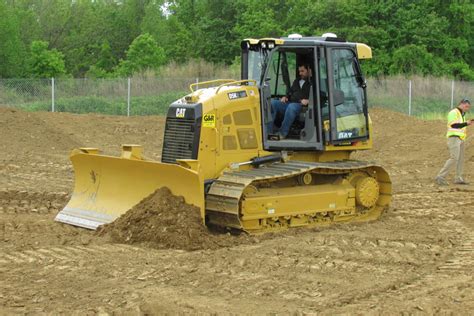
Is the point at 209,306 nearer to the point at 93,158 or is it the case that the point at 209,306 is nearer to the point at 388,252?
the point at 388,252

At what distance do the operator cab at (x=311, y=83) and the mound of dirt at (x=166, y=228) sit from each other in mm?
1724

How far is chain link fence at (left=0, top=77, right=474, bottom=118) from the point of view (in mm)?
25828

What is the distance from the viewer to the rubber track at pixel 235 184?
9.30 metres

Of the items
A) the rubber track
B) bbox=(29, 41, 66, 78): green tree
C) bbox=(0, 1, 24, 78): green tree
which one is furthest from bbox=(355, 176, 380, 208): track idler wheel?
bbox=(0, 1, 24, 78): green tree

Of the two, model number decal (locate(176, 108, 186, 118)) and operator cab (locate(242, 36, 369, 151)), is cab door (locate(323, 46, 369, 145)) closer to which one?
operator cab (locate(242, 36, 369, 151))

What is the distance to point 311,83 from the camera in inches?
412

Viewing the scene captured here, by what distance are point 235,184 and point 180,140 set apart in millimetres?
1174

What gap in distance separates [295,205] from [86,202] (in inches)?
115

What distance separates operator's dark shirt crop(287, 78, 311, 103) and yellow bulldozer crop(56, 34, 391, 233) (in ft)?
0.41

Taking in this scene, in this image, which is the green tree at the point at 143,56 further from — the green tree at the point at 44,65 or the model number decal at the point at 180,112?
the model number decal at the point at 180,112

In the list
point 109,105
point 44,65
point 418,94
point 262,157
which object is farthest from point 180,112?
point 44,65

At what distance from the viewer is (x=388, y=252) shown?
8.95 meters

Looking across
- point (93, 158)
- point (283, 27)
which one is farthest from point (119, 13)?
point (93, 158)

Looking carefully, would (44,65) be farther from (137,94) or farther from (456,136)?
(456,136)
